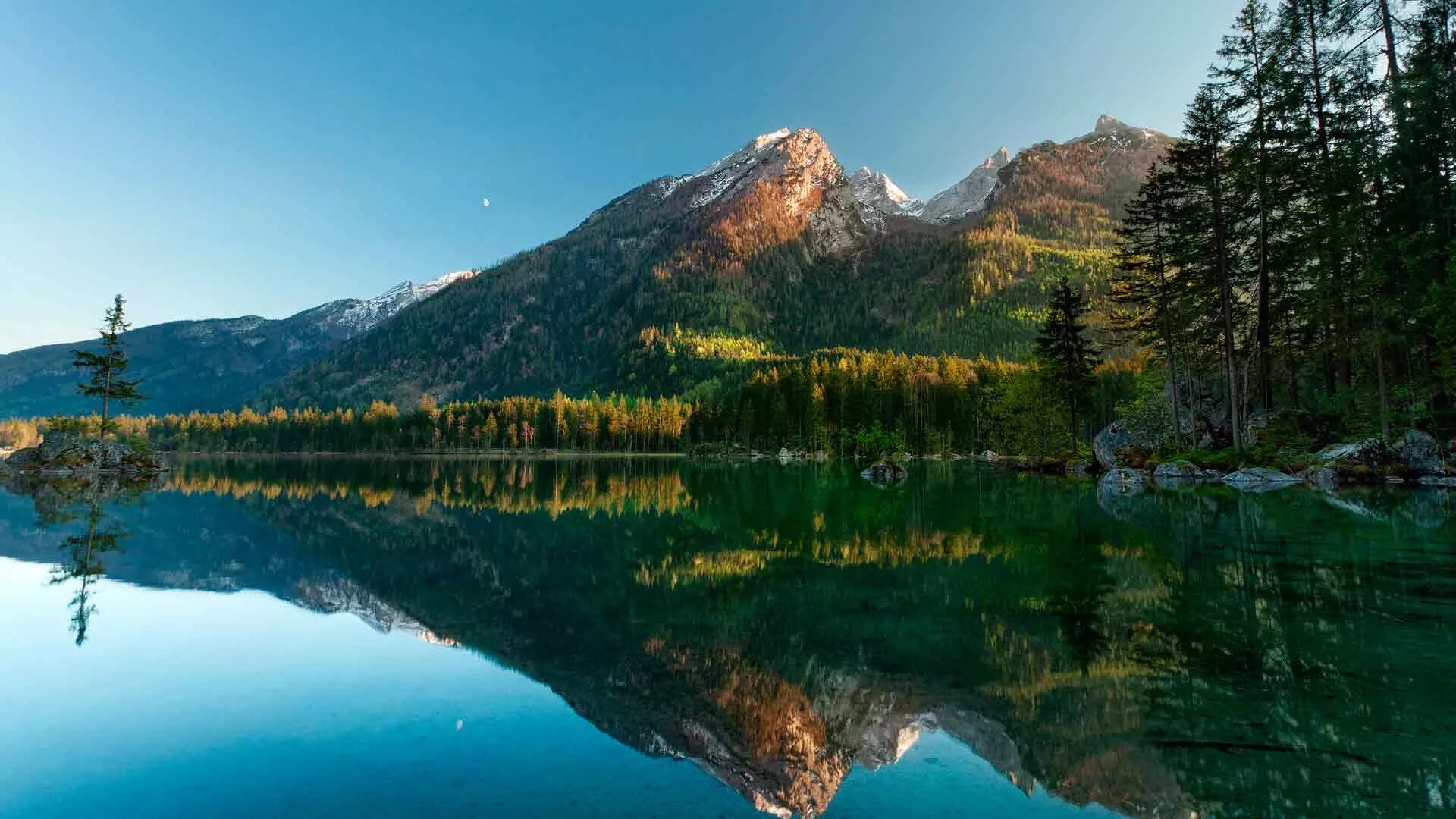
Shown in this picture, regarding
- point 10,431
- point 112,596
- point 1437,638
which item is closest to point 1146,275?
Answer: point 1437,638

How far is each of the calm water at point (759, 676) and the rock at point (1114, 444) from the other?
89.9ft

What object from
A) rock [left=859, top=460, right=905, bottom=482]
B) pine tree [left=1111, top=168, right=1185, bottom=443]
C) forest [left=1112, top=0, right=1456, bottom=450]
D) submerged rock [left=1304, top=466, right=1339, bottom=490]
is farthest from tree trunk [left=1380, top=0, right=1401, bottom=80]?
rock [left=859, top=460, right=905, bottom=482]

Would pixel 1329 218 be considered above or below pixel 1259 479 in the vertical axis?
above

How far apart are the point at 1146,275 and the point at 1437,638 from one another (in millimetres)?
47048

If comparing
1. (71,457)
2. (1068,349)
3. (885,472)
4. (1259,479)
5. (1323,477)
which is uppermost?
(1068,349)

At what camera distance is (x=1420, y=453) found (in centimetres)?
3262

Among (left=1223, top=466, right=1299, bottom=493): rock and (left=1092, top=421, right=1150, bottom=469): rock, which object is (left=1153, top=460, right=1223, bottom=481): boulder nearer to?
(left=1223, top=466, right=1299, bottom=493): rock

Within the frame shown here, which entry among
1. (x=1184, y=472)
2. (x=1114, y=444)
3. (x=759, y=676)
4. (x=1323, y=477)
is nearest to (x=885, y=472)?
(x=1114, y=444)

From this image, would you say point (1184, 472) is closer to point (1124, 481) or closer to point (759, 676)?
point (1124, 481)

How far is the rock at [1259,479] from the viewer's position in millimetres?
34281

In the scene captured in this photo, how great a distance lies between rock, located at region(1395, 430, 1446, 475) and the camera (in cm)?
3222

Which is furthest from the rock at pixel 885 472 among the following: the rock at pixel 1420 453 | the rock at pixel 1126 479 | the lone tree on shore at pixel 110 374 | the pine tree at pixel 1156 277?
the lone tree on shore at pixel 110 374

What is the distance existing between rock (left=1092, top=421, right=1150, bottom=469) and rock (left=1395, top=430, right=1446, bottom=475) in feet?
46.5

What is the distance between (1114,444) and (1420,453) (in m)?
17.6
